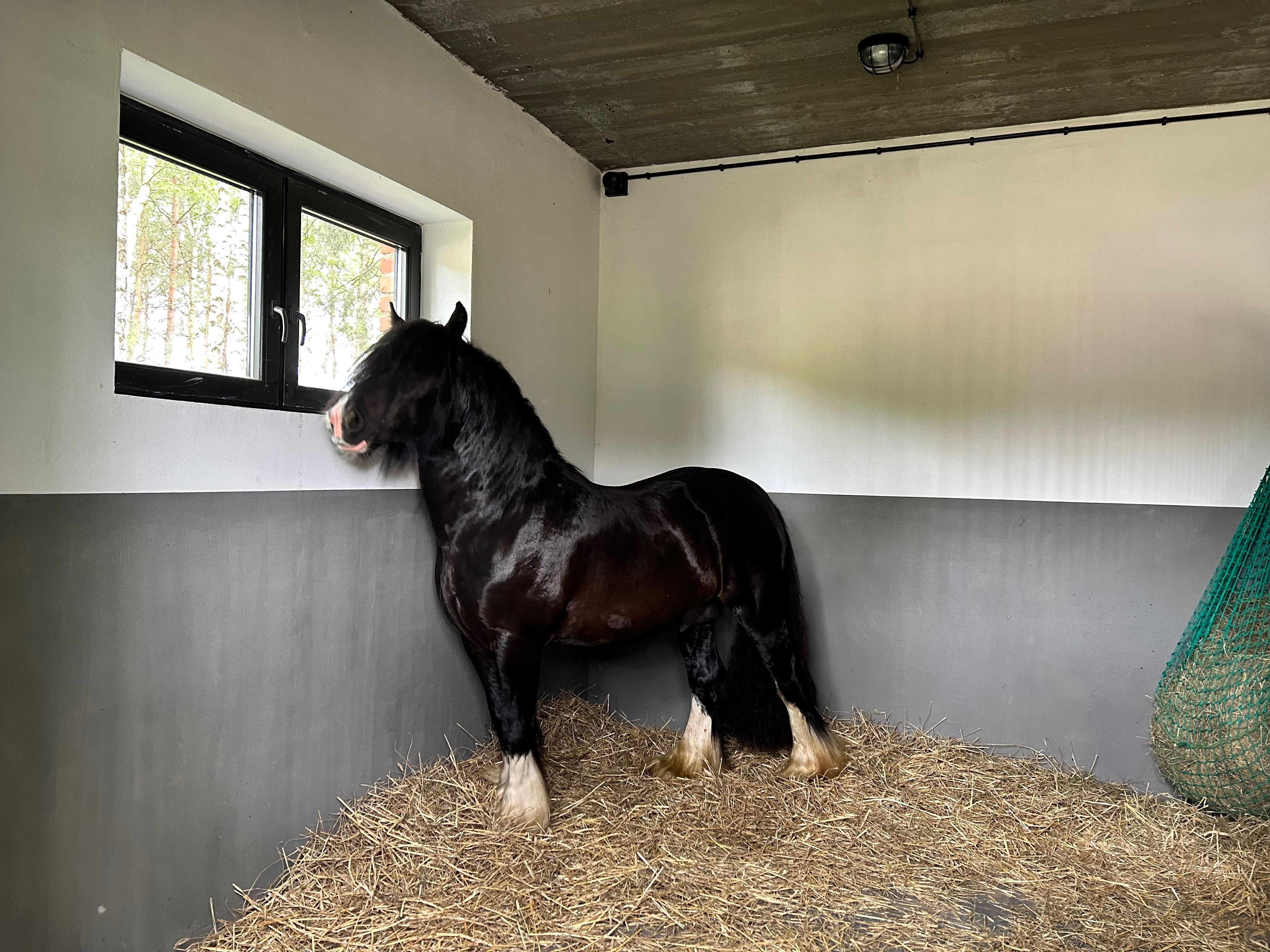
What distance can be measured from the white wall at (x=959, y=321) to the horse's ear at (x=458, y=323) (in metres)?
1.50

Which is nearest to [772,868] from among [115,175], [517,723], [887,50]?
[517,723]

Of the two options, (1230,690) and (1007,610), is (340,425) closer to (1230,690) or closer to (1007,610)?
(1007,610)

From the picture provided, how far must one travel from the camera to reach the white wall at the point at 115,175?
1557 millimetres

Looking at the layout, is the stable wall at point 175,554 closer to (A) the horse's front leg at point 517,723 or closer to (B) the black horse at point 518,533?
(B) the black horse at point 518,533

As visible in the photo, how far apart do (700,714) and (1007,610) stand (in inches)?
47.5

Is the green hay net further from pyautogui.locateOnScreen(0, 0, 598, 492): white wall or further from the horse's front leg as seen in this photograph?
pyautogui.locateOnScreen(0, 0, 598, 492): white wall

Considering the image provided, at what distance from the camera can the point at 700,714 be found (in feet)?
9.88

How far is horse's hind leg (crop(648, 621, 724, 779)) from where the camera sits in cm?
293

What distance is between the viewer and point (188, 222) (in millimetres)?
2039

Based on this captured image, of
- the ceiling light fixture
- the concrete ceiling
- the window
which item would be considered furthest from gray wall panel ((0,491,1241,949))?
the ceiling light fixture

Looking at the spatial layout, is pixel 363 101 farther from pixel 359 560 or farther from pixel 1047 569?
pixel 1047 569

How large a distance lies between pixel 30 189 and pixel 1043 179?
314cm

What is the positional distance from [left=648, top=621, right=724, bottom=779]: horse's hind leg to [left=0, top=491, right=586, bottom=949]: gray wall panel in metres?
0.91

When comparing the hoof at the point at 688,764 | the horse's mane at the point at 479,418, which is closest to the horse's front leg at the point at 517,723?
the horse's mane at the point at 479,418
